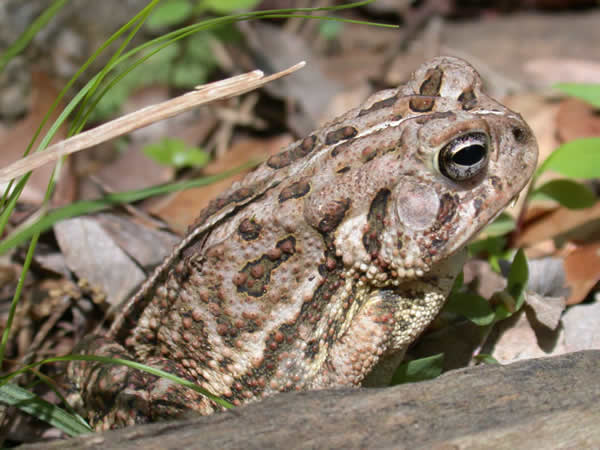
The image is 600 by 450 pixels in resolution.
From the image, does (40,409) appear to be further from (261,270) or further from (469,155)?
(469,155)

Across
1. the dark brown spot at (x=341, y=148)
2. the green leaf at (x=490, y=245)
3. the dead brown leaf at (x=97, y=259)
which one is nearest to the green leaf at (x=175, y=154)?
the dead brown leaf at (x=97, y=259)

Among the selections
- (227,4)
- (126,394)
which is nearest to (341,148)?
(126,394)

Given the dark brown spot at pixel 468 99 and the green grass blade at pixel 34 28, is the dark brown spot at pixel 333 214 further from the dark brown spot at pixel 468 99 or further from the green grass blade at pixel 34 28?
the green grass blade at pixel 34 28

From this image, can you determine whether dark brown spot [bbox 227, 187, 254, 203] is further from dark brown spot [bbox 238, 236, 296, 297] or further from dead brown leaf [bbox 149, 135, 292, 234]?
dead brown leaf [bbox 149, 135, 292, 234]

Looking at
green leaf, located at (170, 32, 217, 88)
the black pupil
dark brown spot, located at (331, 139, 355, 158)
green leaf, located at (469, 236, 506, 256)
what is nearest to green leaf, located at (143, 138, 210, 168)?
green leaf, located at (170, 32, 217, 88)

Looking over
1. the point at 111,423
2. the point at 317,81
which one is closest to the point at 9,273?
the point at 111,423

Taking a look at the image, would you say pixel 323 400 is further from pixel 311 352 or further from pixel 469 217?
pixel 469 217
